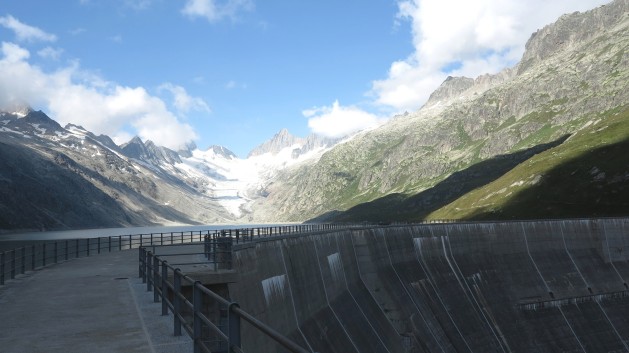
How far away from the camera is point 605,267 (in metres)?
73.8

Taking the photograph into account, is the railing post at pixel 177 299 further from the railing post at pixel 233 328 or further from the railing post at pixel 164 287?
the railing post at pixel 233 328

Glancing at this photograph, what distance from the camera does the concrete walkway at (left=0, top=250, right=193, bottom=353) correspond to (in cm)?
1188

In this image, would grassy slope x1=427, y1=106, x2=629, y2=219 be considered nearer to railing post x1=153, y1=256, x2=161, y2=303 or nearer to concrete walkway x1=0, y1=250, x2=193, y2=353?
concrete walkway x1=0, y1=250, x2=193, y2=353

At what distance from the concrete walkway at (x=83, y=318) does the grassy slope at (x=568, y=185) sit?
111432 mm

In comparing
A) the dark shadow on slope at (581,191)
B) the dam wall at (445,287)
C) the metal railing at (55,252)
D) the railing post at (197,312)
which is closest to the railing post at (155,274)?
the railing post at (197,312)

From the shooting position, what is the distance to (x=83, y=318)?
15.4 meters

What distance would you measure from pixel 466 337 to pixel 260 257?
→ 29.7m

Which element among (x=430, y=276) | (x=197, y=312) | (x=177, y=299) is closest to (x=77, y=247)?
(x=177, y=299)

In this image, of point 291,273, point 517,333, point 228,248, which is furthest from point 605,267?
point 228,248

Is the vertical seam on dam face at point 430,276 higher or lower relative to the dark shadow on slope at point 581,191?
lower

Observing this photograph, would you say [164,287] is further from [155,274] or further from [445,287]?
[445,287]

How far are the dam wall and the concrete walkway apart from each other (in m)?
7.73

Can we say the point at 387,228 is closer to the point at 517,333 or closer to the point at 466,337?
the point at 466,337

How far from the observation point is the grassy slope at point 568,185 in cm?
11725
